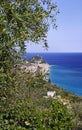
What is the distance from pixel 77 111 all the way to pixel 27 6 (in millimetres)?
6741

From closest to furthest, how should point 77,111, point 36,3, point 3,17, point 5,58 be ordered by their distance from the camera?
point 3,17 → point 5,58 → point 36,3 → point 77,111

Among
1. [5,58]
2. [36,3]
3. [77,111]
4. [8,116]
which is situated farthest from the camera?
[77,111]

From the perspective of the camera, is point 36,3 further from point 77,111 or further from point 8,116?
point 77,111

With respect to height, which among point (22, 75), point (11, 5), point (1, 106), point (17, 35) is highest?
point (11, 5)

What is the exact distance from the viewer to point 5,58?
9.20 meters

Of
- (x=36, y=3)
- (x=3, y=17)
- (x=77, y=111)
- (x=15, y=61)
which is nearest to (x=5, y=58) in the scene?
(x=15, y=61)

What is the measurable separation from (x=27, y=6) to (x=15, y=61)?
57.2 inches

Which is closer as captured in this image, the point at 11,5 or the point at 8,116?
the point at 11,5

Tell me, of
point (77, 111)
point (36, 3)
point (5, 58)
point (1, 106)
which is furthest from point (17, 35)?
point (77, 111)

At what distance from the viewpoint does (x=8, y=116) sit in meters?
10.6

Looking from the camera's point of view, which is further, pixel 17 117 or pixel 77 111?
pixel 77 111

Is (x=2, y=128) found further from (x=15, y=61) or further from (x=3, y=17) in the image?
(x=3, y=17)

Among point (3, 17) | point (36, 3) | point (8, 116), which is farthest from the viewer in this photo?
point (8, 116)

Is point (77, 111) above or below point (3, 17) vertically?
below
